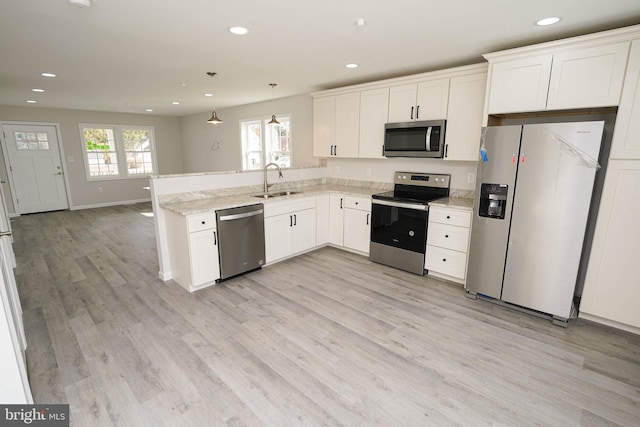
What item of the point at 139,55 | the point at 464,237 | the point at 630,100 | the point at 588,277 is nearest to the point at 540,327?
the point at 588,277

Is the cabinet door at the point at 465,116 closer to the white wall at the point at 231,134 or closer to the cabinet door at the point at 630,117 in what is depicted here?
the cabinet door at the point at 630,117

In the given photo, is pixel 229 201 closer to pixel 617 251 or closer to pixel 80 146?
pixel 617 251

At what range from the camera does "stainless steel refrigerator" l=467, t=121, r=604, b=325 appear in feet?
8.05

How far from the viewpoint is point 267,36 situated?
263 centimetres

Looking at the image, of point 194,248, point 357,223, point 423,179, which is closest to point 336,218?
point 357,223

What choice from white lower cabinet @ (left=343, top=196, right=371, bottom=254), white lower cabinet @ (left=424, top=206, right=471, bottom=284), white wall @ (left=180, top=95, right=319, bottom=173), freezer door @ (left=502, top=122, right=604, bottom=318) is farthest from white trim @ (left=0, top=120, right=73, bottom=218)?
freezer door @ (left=502, top=122, right=604, bottom=318)

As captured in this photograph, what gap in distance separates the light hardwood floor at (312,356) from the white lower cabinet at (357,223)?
66cm

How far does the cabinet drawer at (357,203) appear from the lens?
4043mm

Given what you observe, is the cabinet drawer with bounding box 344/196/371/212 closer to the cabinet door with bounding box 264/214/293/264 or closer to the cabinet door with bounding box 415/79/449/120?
the cabinet door with bounding box 264/214/293/264

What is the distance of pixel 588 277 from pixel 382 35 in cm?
277

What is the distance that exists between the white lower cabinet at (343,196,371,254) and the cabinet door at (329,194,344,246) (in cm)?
7

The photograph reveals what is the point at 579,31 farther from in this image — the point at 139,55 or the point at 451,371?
the point at 139,55

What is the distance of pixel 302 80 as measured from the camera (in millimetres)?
4293

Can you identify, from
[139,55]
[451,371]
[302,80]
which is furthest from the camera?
[302,80]
